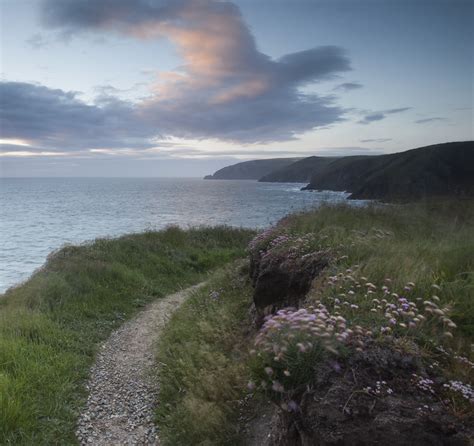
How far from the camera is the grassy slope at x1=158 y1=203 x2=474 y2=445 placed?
5.28m

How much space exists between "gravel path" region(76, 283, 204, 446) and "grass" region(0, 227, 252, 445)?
272 millimetres

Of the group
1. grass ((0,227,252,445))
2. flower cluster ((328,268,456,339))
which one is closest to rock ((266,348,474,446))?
flower cluster ((328,268,456,339))

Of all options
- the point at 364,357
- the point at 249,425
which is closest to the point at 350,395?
the point at 364,357

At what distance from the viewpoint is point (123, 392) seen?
7.43m

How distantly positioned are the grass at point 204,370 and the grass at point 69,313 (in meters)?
1.80

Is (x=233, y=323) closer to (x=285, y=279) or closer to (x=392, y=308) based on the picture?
(x=285, y=279)

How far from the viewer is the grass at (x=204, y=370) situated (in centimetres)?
538

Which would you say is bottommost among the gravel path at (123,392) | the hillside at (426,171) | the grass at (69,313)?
the gravel path at (123,392)

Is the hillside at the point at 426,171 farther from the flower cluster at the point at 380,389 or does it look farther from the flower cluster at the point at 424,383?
the flower cluster at the point at 380,389

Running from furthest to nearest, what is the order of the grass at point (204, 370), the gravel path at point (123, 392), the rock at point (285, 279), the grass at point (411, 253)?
the rock at point (285, 279), the gravel path at point (123, 392), the grass at point (204, 370), the grass at point (411, 253)

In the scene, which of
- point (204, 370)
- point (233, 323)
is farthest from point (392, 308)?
point (233, 323)

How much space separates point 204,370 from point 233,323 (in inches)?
91.4

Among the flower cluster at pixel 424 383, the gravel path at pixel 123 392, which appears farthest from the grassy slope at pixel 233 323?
the flower cluster at pixel 424 383

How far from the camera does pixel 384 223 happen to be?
11.5 meters
